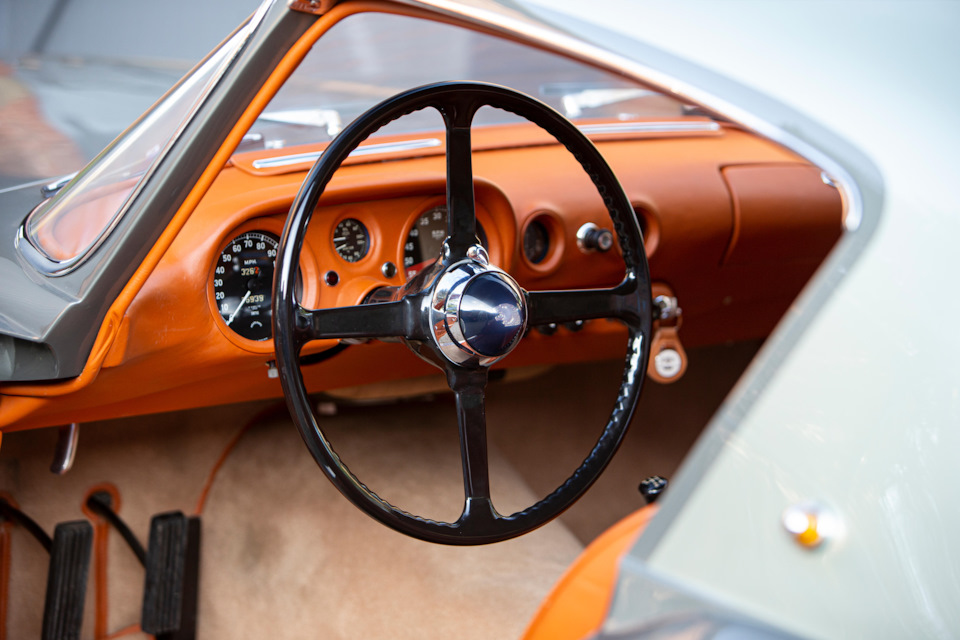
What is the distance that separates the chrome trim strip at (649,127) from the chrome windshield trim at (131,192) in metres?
0.96

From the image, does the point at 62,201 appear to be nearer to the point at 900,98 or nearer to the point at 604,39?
the point at 604,39

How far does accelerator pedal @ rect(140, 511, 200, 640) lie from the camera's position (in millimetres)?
1719

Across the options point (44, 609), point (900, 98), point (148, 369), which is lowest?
point (44, 609)

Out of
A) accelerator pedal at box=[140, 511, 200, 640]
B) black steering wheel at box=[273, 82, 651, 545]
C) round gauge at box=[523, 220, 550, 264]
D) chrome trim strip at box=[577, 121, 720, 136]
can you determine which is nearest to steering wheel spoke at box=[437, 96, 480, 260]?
black steering wheel at box=[273, 82, 651, 545]

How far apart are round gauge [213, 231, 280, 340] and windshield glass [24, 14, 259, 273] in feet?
0.81

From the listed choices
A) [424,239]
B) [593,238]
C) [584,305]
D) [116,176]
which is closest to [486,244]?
[424,239]

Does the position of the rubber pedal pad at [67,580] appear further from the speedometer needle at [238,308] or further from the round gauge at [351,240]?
the round gauge at [351,240]

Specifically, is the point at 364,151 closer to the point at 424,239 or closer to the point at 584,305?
the point at 424,239

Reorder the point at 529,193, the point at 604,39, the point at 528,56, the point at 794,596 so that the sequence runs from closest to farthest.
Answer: the point at 794,596 → the point at 604,39 → the point at 529,193 → the point at 528,56

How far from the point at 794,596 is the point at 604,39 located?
1.39ft

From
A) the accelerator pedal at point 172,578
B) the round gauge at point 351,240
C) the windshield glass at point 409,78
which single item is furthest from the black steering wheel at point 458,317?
the accelerator pedal at point 172,578

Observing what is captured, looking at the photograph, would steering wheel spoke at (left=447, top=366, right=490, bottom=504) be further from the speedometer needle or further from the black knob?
the speedometer needle

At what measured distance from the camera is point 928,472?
0.47 metres

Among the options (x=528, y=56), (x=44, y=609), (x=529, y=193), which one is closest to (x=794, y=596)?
(x=529, y=193)
